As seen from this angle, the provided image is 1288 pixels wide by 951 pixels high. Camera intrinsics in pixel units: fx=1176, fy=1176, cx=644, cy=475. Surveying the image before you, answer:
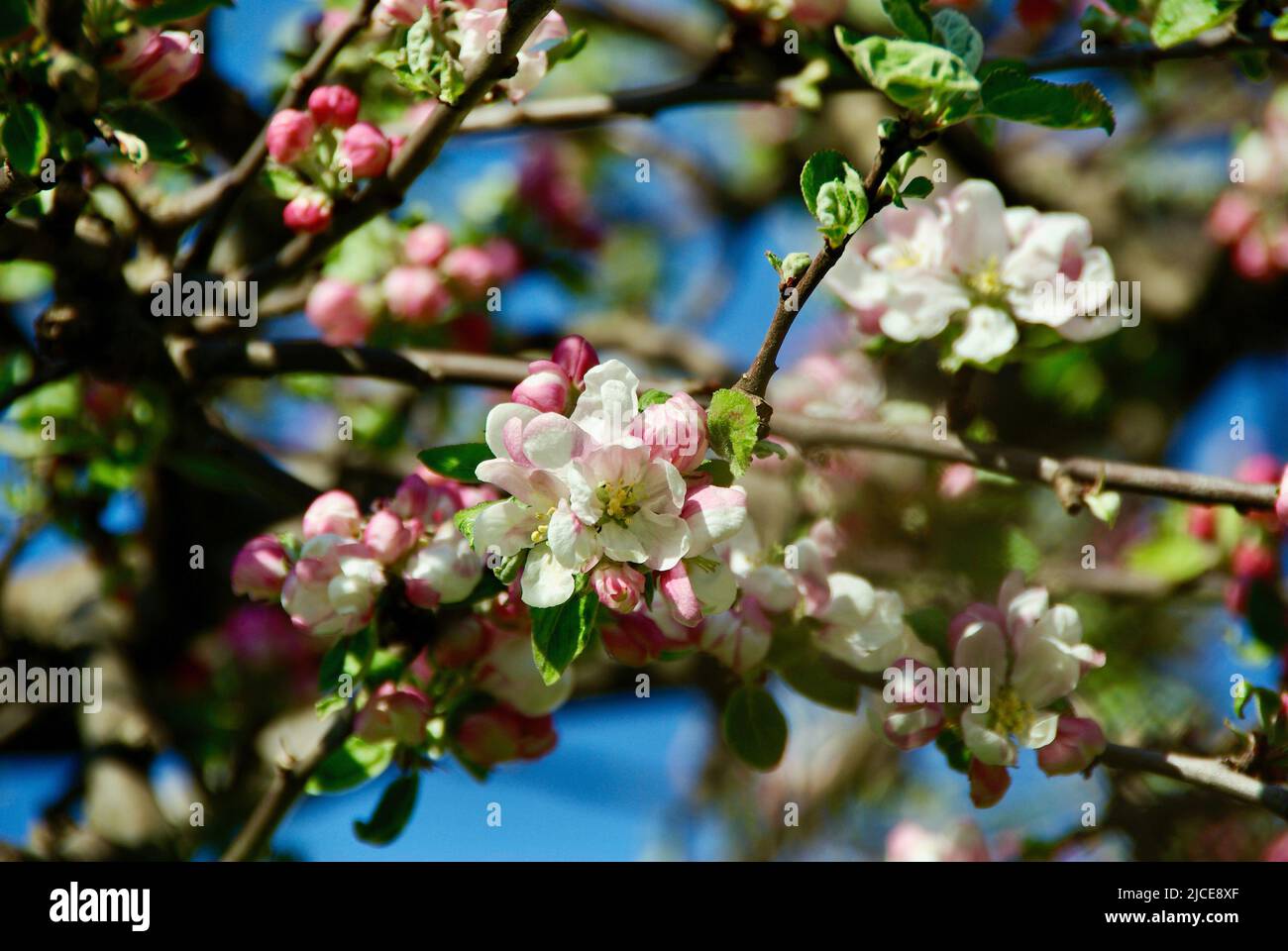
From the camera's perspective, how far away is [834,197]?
0.95 m

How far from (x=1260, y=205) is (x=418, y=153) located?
1.81 meters

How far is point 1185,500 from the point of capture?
124 cm

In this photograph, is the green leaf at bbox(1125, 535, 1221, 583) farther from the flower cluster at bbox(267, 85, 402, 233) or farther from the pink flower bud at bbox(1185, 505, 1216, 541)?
the flower cluster at bbox(267, 85, 402, 233)

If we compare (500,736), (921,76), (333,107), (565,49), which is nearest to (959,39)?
(921,76)

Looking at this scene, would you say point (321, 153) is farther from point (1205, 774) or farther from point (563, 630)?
point (1205, 774)

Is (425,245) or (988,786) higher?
(425,245)

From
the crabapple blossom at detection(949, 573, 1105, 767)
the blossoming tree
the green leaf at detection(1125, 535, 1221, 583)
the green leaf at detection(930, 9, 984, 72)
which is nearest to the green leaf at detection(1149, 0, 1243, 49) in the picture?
the blossoming tree

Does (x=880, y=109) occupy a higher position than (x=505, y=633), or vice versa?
(x=880, y=109)

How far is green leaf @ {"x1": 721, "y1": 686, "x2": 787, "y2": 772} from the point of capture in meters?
1.25

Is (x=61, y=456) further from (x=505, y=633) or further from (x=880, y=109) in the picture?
(x=880, y=109)

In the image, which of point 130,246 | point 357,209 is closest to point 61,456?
point 130,246

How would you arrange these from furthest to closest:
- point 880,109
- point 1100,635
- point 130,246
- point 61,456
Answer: point 880,109
point 1100,635
point 61,456
point 130,246

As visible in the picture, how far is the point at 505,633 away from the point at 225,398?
5.48ft

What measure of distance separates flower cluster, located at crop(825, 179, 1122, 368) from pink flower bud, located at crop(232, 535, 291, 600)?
71cm
